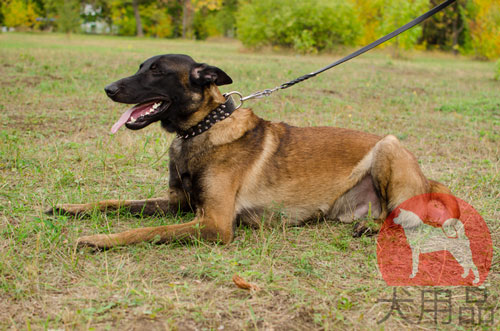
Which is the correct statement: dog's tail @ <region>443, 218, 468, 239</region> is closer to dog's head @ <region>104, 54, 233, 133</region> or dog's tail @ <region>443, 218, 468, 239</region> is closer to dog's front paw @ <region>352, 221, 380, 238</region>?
dog's front paw @ <region>352, 221, 380, 238</region>

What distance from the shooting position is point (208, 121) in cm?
358

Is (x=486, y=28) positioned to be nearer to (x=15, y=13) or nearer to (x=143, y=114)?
(x=143, y=114)

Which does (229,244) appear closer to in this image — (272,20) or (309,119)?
(309,119)

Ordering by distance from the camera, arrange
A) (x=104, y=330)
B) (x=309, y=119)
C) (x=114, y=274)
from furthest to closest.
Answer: (x=309, y=119), (x=114, y=274), (x=104, y=330)

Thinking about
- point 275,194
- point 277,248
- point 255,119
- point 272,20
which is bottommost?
point 277,248

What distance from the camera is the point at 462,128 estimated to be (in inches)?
Result: 296

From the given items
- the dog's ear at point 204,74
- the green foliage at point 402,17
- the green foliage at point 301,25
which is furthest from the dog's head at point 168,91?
the green foliage at point 402,17

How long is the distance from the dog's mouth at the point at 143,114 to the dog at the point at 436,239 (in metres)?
2.17

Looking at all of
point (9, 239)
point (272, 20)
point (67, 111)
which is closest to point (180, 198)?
point (9, 239)

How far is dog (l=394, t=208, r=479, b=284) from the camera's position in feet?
10.4

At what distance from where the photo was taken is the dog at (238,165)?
3.36 m

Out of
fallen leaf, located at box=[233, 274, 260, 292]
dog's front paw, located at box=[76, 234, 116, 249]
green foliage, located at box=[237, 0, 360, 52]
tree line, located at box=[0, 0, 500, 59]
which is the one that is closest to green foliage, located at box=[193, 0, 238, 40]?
tree line, located at box=[0, 0, 500, 59]

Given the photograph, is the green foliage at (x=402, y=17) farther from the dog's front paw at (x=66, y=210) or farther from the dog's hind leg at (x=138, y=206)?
the dog's front paw at (x=66, y=210)

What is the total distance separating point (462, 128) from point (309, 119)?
272cm
